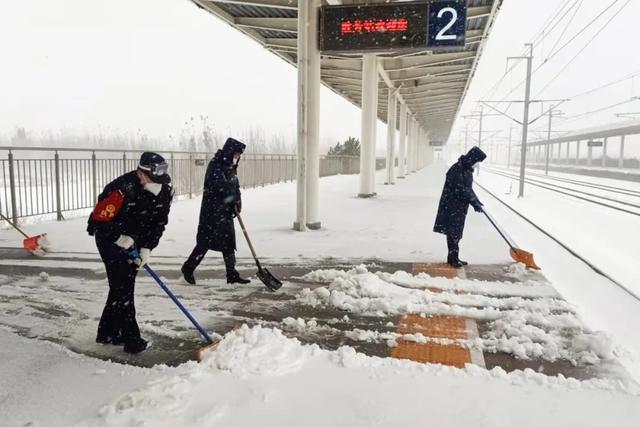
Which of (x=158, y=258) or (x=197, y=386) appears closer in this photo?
(x=197, y=386)

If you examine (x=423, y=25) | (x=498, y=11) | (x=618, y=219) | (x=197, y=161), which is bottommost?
(x=618, y=219)

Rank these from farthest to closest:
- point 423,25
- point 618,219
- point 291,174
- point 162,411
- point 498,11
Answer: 1. point 291,174
2. point 618,219
3. point 498,11
4. point 423,25
5. point 162,411

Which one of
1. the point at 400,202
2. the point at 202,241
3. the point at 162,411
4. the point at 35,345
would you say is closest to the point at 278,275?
the point at 202,241

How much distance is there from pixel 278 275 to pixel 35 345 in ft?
9.94

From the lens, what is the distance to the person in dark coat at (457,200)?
22.1ft

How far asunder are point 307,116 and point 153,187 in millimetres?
6635

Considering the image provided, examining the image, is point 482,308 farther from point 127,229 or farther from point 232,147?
point 127,229

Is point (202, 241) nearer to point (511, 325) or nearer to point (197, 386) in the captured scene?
point (197, 386)

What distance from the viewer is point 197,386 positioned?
10.5 ft

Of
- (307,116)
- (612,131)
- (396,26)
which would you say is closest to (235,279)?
(307,116)

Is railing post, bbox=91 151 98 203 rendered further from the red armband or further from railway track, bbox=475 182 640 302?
railway track, bbox=475 182 640 302

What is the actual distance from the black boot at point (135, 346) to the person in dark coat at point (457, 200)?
4.55m

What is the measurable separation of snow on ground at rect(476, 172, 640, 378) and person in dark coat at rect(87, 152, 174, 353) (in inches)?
160

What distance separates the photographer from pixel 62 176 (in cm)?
1102
